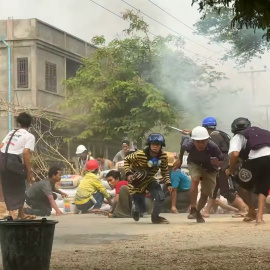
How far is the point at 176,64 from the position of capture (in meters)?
28.3

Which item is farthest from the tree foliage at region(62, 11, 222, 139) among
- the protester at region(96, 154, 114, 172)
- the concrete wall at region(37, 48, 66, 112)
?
the protester at region(96, 154, 114, 172)

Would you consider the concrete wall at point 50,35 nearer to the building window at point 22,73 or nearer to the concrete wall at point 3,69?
the building window at point 22,73

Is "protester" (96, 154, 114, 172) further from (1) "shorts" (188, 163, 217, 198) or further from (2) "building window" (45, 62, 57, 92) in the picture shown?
(2) "building window" (45, 62, 57, 92)

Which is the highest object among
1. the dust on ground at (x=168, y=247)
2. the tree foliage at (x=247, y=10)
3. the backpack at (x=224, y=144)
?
the tree foliage at (x=247, y=10)

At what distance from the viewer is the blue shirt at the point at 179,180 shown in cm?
1373

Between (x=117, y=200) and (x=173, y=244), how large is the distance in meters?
5.42

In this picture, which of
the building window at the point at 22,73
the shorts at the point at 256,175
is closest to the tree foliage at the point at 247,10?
the shorts at the point at 256,175

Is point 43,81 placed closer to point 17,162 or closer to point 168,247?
point 17,162

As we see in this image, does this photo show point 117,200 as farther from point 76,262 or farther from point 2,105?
point 2,105

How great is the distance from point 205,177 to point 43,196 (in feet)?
11.1

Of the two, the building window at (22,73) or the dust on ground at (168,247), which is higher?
the building window at (22,73)

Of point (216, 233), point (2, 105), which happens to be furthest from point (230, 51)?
point (216, 233)

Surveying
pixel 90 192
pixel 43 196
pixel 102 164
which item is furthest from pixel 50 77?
pixel 43 196

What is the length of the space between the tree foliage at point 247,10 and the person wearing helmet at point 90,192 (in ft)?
26.1
